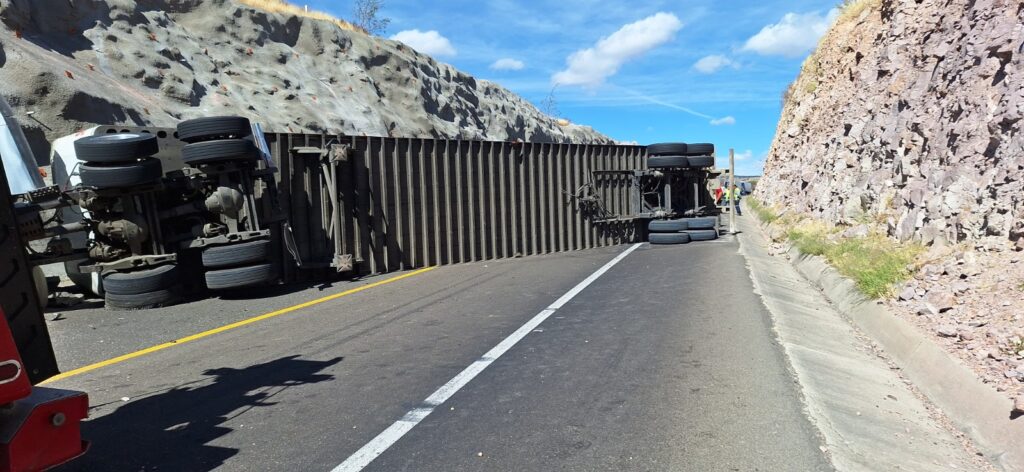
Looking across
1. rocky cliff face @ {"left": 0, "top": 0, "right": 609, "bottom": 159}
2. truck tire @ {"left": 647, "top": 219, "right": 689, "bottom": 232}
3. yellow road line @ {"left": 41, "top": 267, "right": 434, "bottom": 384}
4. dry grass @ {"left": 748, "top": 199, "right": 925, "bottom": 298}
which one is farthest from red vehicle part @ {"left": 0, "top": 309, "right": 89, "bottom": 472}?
truck tire @ {"left": 647, "top": 219, "right": 689, "bottom": 232}

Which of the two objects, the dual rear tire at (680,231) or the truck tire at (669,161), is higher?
the truck tire at (669,161)

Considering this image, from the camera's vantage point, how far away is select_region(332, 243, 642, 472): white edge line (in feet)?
12.6

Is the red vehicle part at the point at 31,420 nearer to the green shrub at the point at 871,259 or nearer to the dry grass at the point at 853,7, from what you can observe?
the green shrub at the point at 871,259

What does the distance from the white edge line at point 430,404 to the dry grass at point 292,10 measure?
2392cm

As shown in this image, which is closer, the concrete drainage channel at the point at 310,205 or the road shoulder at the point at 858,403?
the road shoulder at the point at 858,403

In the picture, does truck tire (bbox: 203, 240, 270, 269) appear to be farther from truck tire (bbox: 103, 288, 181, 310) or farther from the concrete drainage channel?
truck tire (bbox: 103, 288, 181, 310)

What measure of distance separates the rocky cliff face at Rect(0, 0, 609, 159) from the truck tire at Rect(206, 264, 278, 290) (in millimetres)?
6870

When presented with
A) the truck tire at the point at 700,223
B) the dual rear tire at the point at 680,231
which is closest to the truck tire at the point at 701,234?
the dual rear tire at the point at 680,231


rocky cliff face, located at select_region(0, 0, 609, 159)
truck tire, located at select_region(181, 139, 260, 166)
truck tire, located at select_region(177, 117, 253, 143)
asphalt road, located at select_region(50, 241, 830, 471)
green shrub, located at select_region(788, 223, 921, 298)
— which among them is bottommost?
asphalt road, located at select_region(50, 241, 830, 471)

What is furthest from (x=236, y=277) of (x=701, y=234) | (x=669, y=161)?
(x=701, y=234)

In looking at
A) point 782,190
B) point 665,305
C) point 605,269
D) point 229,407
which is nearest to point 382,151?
point 605,269

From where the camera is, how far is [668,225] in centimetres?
1681

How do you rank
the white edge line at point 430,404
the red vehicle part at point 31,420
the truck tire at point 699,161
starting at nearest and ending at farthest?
1. the red vehicle part at point 31,420
2. the white edge line at point 430,404
3. the truck tire at point 699,161

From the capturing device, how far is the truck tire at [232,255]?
29.9 feet
